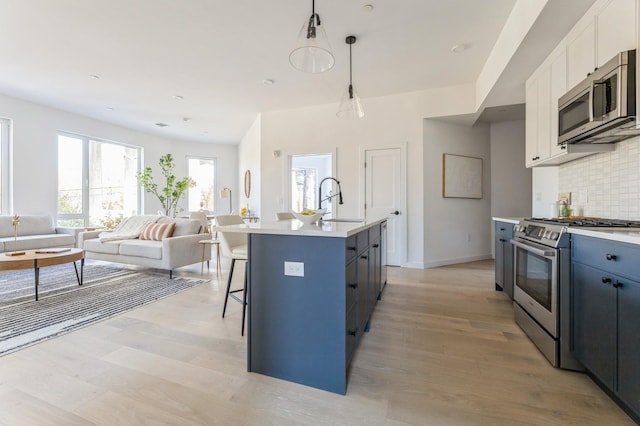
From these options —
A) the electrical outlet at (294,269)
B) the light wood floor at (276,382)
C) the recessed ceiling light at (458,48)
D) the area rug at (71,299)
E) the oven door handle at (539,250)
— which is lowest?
the light wood floor at (276,382)

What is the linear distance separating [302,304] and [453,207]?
4150mm

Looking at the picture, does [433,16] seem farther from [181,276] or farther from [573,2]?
[181,276]

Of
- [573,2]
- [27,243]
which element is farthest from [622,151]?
[27,243]

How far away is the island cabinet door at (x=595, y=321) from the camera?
4.60 feet

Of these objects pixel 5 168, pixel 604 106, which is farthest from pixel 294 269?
pixel 5 168

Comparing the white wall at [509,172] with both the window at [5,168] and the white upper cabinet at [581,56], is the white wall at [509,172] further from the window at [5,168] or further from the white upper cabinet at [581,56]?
the window at [5,168]

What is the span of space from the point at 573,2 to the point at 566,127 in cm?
87

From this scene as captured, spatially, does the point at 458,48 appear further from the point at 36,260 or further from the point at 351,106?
the point at 36,260

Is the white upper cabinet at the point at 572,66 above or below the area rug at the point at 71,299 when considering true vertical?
above

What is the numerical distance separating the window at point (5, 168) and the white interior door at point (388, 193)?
6399 mm

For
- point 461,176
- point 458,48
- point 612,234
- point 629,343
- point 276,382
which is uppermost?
point 458,48

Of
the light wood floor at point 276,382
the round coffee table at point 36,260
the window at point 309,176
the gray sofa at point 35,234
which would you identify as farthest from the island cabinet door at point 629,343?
the window at point 309,176

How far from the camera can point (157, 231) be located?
434 centimetres

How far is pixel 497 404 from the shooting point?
4.70 ft
